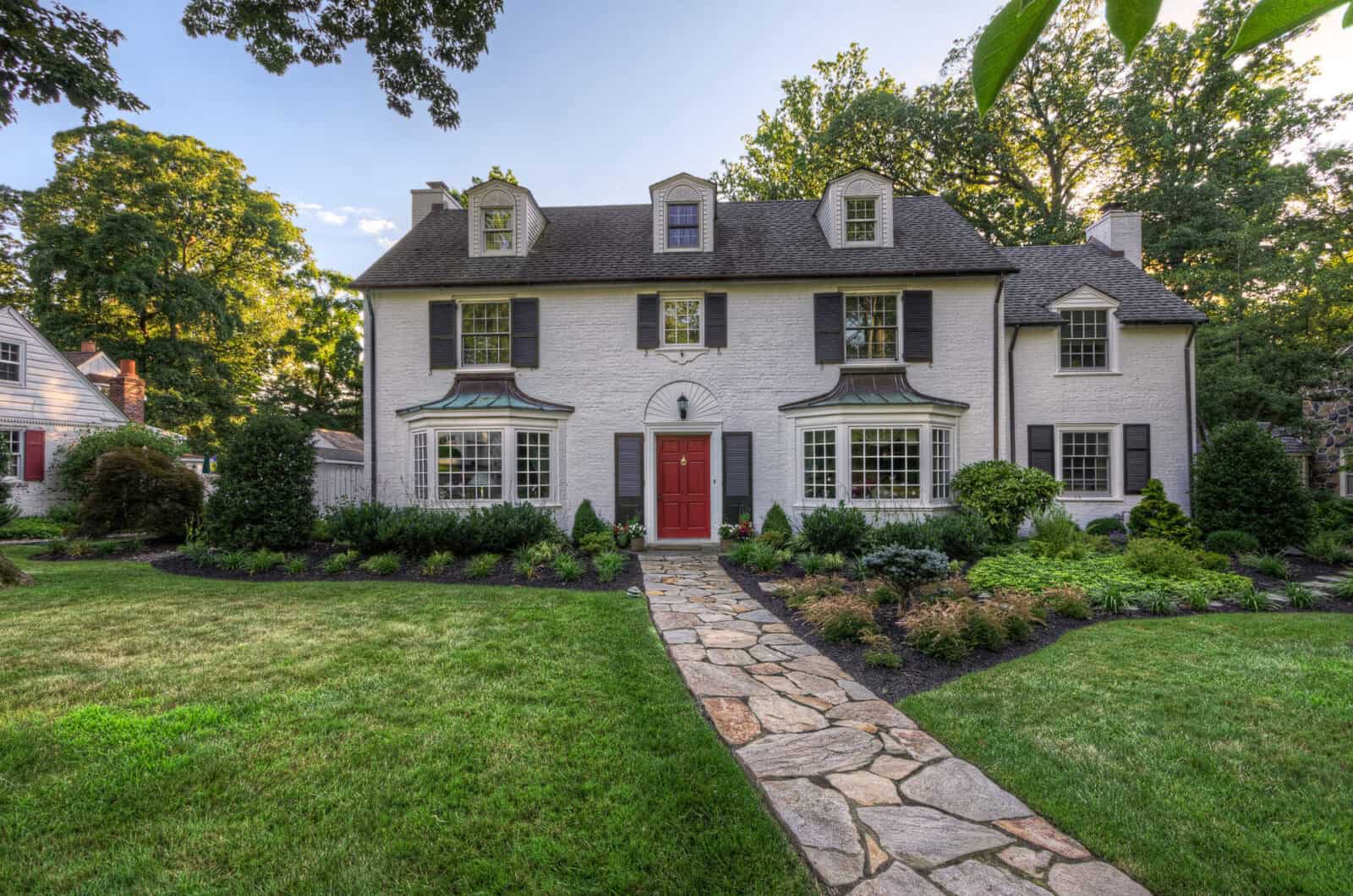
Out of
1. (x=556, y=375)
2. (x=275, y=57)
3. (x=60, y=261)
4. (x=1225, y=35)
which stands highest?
(x=1225, y=35)

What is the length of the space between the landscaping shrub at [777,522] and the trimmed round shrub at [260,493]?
7689 millimetres

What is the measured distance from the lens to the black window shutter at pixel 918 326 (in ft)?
36.9

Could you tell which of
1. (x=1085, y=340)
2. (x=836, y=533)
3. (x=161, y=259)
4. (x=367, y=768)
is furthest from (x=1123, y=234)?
(x=161, y=259)

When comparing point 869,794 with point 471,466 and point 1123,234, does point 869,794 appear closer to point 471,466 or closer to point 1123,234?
point 471,466

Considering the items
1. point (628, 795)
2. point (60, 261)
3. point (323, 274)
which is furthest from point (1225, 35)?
point (60, 261)

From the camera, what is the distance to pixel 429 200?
13.9m

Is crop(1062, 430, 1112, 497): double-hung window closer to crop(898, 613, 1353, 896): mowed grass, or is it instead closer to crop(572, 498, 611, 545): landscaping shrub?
crop(898, 613, 1353, 896): mowed grass

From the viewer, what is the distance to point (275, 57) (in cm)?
405

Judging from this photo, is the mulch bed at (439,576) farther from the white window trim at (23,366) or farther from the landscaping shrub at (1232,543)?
the white window trim at (23,366)

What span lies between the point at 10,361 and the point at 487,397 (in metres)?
13.0

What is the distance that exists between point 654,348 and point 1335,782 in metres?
9.87

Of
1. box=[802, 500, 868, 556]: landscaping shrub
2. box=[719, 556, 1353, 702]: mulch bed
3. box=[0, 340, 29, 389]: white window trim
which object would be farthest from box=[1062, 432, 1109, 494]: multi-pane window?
box=[0, 340, 29, 389]: white window trim

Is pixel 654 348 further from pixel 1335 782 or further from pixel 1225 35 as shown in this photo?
pixel 1225 35

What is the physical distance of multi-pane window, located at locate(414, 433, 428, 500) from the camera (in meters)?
11.2
